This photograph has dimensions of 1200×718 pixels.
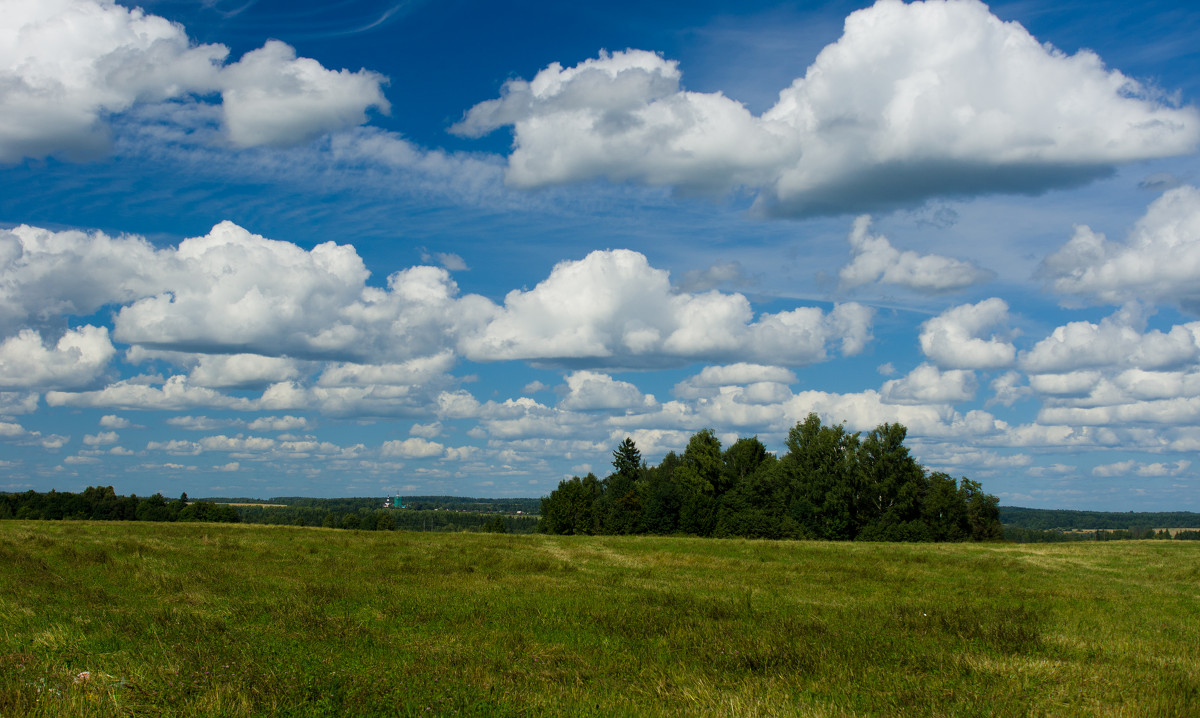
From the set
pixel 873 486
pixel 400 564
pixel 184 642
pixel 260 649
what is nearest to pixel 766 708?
pixel 260 649

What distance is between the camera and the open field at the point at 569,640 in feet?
32.4

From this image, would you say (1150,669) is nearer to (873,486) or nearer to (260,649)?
(260,649)

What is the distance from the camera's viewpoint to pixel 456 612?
56.4ft

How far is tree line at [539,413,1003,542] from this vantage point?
78.5 metres

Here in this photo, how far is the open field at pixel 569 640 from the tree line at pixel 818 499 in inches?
2022

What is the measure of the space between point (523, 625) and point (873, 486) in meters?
73.3

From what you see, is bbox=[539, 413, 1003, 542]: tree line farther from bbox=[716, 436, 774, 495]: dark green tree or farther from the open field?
the open field

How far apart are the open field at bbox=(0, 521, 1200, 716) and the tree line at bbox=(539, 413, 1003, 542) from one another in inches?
2022

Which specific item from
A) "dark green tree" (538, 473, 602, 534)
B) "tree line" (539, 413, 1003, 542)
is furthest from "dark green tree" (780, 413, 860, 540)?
"dark green tree" (538, 473, 602, 534)

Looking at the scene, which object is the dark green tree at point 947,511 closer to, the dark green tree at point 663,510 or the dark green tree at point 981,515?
the dark green tree at point 981,515

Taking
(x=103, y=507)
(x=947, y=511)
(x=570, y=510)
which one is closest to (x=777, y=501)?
(x=947, y=511)

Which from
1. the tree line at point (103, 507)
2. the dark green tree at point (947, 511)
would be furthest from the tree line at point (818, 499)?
the tree line at point (103, 507)

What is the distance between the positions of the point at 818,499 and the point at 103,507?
92993 millimetres

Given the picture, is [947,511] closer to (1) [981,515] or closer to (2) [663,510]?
(1) [981,515]
